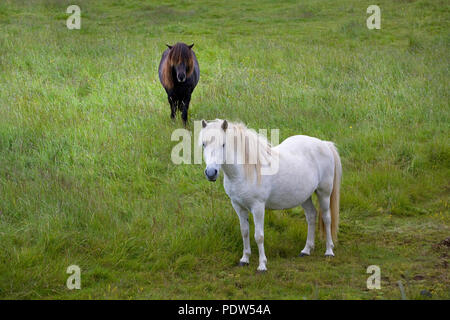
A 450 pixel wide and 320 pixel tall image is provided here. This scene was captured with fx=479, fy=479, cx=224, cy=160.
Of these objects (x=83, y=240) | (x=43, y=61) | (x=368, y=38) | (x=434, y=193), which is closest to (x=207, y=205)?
(x=83, y=240)

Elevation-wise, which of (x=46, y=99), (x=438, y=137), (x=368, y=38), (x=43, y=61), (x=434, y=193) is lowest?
(x=434, y=193)

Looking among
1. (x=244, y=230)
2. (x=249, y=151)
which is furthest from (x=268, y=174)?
(x=244, y=230)

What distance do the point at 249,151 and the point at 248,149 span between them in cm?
2

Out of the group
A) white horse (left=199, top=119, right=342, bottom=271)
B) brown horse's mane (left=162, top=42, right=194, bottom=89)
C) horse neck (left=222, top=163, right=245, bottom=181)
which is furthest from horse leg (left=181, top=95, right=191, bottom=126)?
horse neck (left=222, top=163, right=245, bottom=181)

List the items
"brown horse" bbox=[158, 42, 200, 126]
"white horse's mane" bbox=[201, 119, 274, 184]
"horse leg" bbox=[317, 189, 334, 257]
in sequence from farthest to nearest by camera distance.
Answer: "brown horse" bbox=[158, 42, 200, 126]
"horse leg" bbox=[317, 189, 334, 257]
"white horse's mane" bbox=[201, 119, 274, 184]

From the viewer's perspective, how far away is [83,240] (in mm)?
5246

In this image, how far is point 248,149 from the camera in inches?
192

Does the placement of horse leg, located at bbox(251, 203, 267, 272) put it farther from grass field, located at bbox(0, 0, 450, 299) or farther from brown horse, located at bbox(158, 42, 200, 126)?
brown horse, located at bbox(158, 42, 200, 126)

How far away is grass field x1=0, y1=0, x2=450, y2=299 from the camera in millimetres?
4820

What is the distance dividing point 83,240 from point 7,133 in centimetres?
393

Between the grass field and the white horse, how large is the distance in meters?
0.42

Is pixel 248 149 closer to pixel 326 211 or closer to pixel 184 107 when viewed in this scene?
pixel 326 211

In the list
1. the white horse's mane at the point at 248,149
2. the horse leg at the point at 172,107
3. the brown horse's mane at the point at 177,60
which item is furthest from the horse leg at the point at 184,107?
the white horse's mane at the point at 248,149
